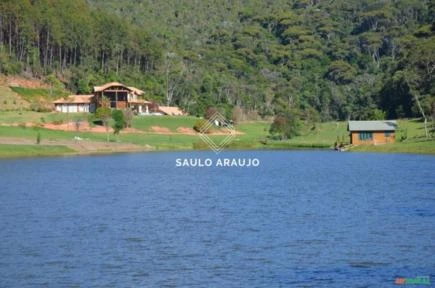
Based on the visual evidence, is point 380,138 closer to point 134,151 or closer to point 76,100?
Result: point 134,151

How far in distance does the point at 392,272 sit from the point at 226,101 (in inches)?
5470

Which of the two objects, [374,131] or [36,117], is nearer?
[374,131]

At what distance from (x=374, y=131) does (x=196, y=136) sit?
2781cm

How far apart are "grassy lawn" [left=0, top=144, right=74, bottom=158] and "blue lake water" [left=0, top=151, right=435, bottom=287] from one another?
84.3ft

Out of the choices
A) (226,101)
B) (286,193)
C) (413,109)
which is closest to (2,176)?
(286,193)

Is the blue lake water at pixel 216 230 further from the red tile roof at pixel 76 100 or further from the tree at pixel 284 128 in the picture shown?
the red tile roof at pixel 76 100

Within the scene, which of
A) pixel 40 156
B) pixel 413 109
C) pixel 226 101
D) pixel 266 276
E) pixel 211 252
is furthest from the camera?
pixel 226 101

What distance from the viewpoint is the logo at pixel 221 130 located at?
402 ft

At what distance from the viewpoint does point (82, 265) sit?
95.5ft

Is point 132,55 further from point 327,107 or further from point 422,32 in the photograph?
point 422,32

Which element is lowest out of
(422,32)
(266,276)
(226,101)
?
(266,276)

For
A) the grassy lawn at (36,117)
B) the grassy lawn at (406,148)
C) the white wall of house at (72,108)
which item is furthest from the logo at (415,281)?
the white wall of house at (72,108)

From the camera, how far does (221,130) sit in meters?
140

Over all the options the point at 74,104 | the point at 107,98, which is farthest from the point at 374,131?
the point at 74,104
